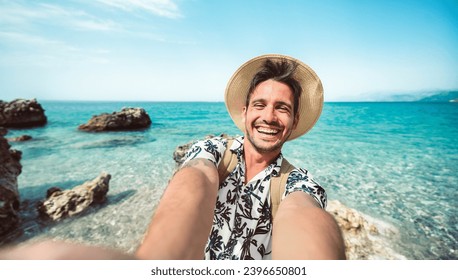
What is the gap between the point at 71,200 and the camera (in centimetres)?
567

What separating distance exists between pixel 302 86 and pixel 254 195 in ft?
4.78

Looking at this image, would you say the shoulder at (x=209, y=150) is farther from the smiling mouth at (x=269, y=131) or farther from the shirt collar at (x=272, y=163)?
the smiling mouth at (x=269, y=131)

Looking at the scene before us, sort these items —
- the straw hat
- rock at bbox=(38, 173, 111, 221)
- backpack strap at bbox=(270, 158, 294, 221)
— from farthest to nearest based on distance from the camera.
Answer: rock at bbox=(38, 173, 111, 221), the straw hat, backpack strap at bbox=(270, 158, 294, 221)

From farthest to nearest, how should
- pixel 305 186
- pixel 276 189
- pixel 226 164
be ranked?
pixel 226 164, pixel 276 189, pixel 305 186

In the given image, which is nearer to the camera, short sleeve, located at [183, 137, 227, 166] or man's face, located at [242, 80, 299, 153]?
short sleeve, located at [183, 137, 227, 166]

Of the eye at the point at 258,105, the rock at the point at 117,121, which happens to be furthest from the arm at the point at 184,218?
the rock at the point at 117,121

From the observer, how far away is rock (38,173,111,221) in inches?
213

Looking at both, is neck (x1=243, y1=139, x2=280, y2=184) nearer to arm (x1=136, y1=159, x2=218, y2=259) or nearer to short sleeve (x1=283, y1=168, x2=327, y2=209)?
short sleeve (x1=283, y1=168, x2=327, y2=209)

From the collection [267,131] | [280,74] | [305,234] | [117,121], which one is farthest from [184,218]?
[117,121]

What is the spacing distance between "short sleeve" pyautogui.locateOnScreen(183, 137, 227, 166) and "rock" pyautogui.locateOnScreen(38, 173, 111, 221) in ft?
17.6

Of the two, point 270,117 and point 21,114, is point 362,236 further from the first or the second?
point 21,114

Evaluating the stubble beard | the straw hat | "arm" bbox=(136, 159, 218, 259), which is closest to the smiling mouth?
the stubble beard

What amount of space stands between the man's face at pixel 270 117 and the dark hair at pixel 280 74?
0.21 ft

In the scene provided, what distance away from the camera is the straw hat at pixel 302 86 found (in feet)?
8.06
